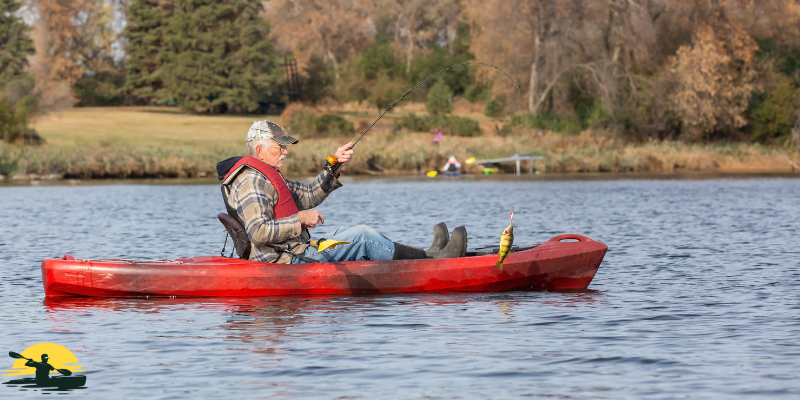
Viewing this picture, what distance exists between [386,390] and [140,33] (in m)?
56.4

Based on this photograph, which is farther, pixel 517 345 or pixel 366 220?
pixel 366 220

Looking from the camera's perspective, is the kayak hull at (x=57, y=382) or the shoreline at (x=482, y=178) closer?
the kayak hull at (x=57, y=382)

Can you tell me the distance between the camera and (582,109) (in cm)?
5112

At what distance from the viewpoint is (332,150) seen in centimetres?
4128

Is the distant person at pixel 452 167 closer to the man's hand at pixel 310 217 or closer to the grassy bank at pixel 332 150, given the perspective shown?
the grassy bank at pixel 332 150

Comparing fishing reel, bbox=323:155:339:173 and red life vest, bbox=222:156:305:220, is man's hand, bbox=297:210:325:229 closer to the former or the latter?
red life vest, bbox=222:156:305:220

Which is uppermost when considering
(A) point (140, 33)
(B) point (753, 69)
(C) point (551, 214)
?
(A) point (140, 33)

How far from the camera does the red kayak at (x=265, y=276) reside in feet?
34.0

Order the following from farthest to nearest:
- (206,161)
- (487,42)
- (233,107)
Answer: (233,107), (487,42), (206,161)

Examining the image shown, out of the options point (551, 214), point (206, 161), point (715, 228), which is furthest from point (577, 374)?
point (206, 161)

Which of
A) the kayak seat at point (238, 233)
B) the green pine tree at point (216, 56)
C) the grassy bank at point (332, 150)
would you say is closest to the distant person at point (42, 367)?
the kayak seat at point (238, 233)

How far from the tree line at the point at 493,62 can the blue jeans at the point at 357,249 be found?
114 feet

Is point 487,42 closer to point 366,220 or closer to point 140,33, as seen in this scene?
point 140,33

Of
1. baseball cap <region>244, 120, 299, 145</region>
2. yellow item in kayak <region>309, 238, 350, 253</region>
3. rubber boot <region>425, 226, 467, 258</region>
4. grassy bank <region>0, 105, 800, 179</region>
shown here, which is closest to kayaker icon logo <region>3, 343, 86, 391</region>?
yellow item in kayak <region>309, 238, 350, 253</region>
